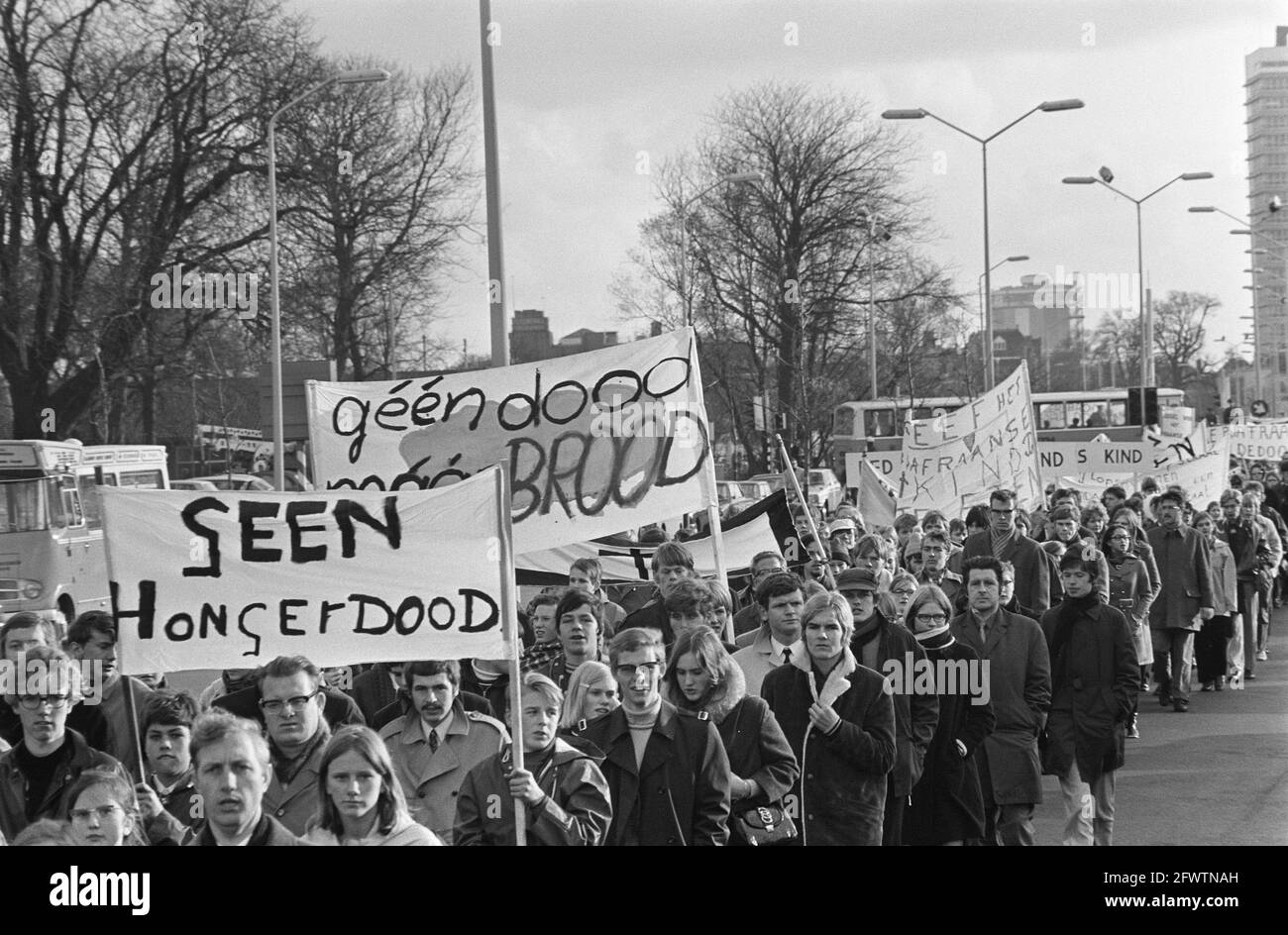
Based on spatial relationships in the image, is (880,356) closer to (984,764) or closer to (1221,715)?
(1221,715)

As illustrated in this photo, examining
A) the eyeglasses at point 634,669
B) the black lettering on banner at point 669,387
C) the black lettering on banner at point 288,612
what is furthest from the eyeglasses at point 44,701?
the black lettering on banner at point 669,387

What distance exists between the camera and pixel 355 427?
919 cm

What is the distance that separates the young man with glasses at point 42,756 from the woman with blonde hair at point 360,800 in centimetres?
100

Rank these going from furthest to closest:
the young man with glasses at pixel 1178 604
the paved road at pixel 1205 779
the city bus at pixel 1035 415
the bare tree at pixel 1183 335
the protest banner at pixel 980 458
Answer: the bare tree at pixel 1183 335 < the city bus at pixel 1035 415 < the protest banner at pixel 980 458 < the young man with glasses at pixel 1178 604 < the paved road at pixel 1205 779

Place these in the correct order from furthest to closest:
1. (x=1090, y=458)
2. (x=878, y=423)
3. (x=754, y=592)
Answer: (x=878, y=423), (x=1090, y=458), (x=754, y=592)

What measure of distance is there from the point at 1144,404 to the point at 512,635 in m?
22.2

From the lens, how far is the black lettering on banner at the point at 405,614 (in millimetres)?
5441

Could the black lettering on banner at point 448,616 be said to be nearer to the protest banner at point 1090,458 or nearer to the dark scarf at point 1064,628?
the dark scarf at point 1064,628

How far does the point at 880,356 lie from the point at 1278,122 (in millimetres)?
83604

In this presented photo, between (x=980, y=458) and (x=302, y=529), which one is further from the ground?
(x=302, y=529)

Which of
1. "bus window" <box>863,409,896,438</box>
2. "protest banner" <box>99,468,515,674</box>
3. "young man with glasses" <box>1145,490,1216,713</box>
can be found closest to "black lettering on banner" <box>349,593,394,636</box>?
"protest banner" <box>99,468,515,674</box>

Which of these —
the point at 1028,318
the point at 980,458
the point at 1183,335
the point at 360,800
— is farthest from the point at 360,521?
the point at 1028,318

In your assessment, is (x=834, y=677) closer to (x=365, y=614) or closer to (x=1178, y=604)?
(x=365, y=614)

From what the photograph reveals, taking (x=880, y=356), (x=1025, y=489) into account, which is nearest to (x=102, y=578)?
(x=1025, y=489)
